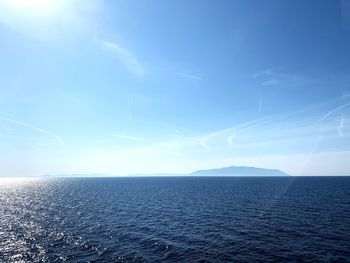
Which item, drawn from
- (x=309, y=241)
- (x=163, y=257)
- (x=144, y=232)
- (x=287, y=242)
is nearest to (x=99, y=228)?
(x=144, y=232)

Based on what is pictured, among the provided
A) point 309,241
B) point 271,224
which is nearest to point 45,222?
point 271,224

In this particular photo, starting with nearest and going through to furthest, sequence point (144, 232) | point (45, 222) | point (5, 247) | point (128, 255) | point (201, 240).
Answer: point (128, 255) < point (5, 247) < point (201, 240) < point (144, 232) < point (45, 222)

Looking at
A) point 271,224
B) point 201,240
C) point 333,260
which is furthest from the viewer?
point 271,224

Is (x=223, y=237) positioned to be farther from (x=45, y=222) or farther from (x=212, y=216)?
(x=45, y=222)

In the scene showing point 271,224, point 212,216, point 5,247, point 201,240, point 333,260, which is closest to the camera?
point 333,260

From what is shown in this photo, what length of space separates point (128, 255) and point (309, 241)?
1126 inches

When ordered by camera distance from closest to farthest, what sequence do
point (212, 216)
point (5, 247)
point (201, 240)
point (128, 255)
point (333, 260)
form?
1. point (333, 260)
2. point (128, 255)
3. point (5, 247)
4. point (201, 240)
5. point (212, 216)

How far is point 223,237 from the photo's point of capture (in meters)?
43.5

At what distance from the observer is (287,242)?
3975 cm

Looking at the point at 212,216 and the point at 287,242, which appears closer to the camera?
the point at 287,242

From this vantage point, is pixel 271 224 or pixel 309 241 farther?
pixel 271 224

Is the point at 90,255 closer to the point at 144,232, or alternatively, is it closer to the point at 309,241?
the point at 144,232

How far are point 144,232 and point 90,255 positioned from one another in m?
13.8

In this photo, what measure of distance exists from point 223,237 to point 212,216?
19.3m
